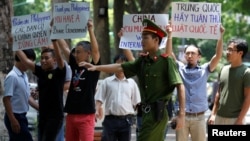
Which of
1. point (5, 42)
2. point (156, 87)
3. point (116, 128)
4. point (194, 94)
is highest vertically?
point (5, 42)

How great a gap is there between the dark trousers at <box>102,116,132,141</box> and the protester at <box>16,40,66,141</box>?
4.45 feet

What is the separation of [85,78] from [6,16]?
2188 millimetres

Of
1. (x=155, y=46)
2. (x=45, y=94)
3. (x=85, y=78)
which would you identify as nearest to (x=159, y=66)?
(x=155, y=46)

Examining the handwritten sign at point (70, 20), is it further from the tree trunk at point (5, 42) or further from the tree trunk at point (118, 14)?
the tree trunk at point (118, 14)

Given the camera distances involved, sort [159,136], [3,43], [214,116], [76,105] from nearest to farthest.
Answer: [159,136] → [76,105] → [214,116] → [3,43]

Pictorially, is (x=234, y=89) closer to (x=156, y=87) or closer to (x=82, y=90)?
(x=156, y=87)

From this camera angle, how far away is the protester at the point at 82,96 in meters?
8.35

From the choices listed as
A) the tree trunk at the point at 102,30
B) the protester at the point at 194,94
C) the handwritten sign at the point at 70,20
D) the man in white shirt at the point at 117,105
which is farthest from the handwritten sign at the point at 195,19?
the tree trunk at the point at 102,30

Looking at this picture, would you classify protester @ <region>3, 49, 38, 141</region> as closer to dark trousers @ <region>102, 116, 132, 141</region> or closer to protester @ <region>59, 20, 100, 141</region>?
protester @ <region>59, 20, 100, 141</region>

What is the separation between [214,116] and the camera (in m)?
8.98

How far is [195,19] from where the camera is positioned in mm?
9438

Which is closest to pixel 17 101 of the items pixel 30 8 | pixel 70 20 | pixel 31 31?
pixel 31 31

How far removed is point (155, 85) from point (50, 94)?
1914mm

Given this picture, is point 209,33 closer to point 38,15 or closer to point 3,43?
point 38,15
